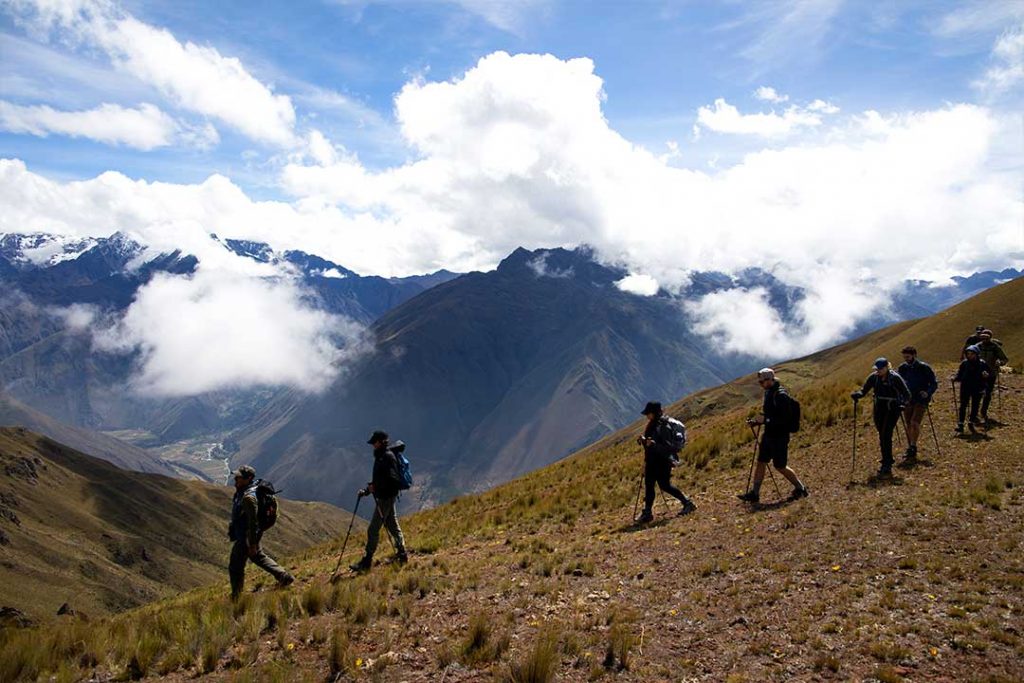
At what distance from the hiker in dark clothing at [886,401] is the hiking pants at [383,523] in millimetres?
11611

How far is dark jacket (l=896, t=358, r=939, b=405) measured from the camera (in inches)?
653

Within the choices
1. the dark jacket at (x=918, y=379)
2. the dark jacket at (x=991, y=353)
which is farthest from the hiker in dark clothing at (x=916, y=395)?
the dark jacket at (x=991, y=353)

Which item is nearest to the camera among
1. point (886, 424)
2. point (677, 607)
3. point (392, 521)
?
point (677, 607)

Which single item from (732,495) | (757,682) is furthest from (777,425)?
(757,682)

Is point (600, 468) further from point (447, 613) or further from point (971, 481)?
point (447, 613)

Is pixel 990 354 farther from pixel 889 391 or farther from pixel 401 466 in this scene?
pixel 401 466

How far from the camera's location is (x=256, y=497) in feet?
42.3

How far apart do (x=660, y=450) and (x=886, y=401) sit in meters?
5.96

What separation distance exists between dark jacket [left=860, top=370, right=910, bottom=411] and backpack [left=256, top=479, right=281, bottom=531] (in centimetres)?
1431

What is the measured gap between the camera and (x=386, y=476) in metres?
14.1

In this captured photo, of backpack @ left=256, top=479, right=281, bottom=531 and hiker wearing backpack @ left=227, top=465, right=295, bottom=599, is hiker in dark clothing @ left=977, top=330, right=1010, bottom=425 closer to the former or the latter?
backpack @ left=256, top=479, right=281, bottom=531

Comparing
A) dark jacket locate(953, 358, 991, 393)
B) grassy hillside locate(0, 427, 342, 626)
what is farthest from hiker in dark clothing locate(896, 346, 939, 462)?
grassy hillside locate(0, 427, 342, 626)

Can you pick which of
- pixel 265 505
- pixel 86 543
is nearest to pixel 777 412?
pixel 265 505

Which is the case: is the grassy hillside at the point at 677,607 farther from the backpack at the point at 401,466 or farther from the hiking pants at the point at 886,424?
the backpack at the point at 401,466
